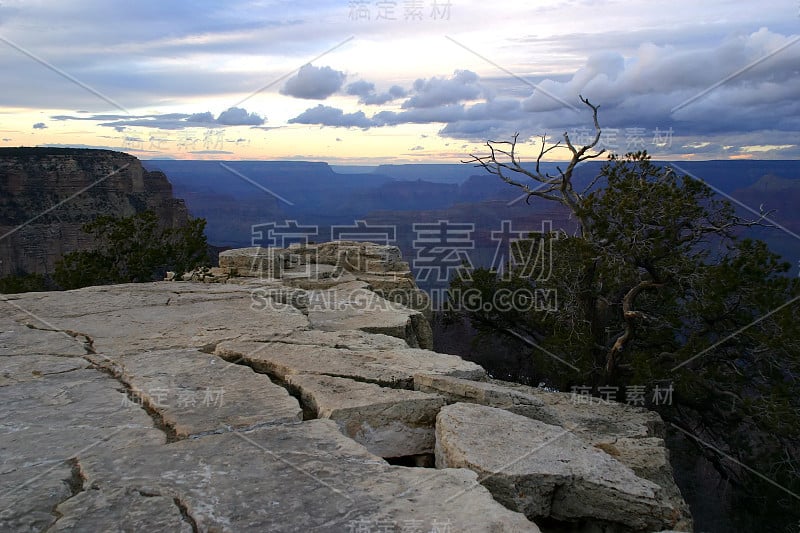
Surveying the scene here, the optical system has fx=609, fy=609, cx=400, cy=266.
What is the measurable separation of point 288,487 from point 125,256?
458 inches

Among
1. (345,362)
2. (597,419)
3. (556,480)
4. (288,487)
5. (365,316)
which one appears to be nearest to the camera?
(288,487)

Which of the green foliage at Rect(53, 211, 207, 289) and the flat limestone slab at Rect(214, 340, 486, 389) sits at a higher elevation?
the flat limestone slab at Rect(214, 340, 486, 389)

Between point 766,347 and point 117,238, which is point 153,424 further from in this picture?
point 117,238

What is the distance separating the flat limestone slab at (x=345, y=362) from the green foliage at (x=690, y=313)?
4.52 m

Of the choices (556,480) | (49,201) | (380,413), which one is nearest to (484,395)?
(380,413)

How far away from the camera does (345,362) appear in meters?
4.35

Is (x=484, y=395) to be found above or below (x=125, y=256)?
above

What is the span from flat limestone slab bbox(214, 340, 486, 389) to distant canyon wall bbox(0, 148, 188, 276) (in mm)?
38811

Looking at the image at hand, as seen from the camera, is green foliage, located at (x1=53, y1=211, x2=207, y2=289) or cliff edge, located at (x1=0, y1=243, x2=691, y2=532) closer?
cliff edge, located at (x1=0, y1=243, x2=691, y2=532)

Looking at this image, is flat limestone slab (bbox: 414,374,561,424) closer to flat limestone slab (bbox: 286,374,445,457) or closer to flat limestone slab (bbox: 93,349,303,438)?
flat limestone slab (bbox: 286,374,445,457)

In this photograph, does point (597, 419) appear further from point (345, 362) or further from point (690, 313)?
point (690, 313)

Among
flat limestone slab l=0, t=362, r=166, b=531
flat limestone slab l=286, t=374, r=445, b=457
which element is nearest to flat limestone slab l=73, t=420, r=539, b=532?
flat limestone slab l=0, t=362, r=166, b=531

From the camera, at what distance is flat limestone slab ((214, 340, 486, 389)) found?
4113 mm

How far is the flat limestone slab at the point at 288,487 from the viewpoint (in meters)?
2.28
